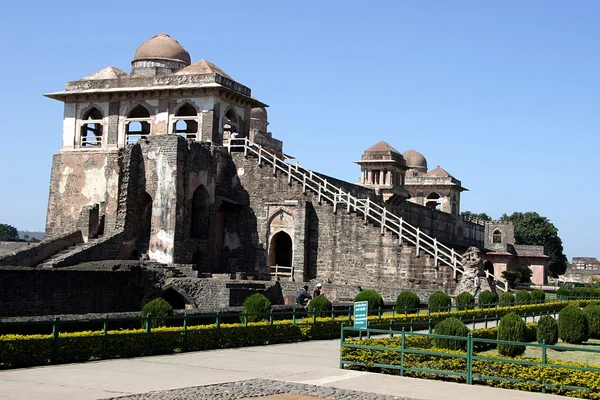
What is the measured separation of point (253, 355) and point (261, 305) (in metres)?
5.64

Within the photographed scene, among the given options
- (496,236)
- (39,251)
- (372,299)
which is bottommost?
(372,299)

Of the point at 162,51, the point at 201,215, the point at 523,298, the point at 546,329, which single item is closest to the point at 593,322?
the point at 546,329

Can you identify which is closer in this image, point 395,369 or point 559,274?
point 395,369

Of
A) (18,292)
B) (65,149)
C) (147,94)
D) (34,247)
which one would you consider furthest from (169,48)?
(18,292)

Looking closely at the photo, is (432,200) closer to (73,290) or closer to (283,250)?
(283,250)

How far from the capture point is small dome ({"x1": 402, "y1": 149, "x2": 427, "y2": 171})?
8062 centimetres

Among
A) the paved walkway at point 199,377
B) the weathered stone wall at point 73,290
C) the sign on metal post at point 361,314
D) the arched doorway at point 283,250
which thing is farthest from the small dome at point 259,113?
the sign on metal post at point 361,314

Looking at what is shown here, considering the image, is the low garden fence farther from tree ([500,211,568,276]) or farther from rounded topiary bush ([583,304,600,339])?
tree ([500,211,568,276])

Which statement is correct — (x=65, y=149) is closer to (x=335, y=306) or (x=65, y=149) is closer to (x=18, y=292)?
(x=18, y=292)

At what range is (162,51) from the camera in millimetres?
46500

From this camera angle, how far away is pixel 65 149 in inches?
1763

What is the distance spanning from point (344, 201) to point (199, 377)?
2480 centimetres

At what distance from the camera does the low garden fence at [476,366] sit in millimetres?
14227

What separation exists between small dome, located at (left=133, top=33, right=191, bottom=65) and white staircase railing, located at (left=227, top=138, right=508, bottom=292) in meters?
6.33
